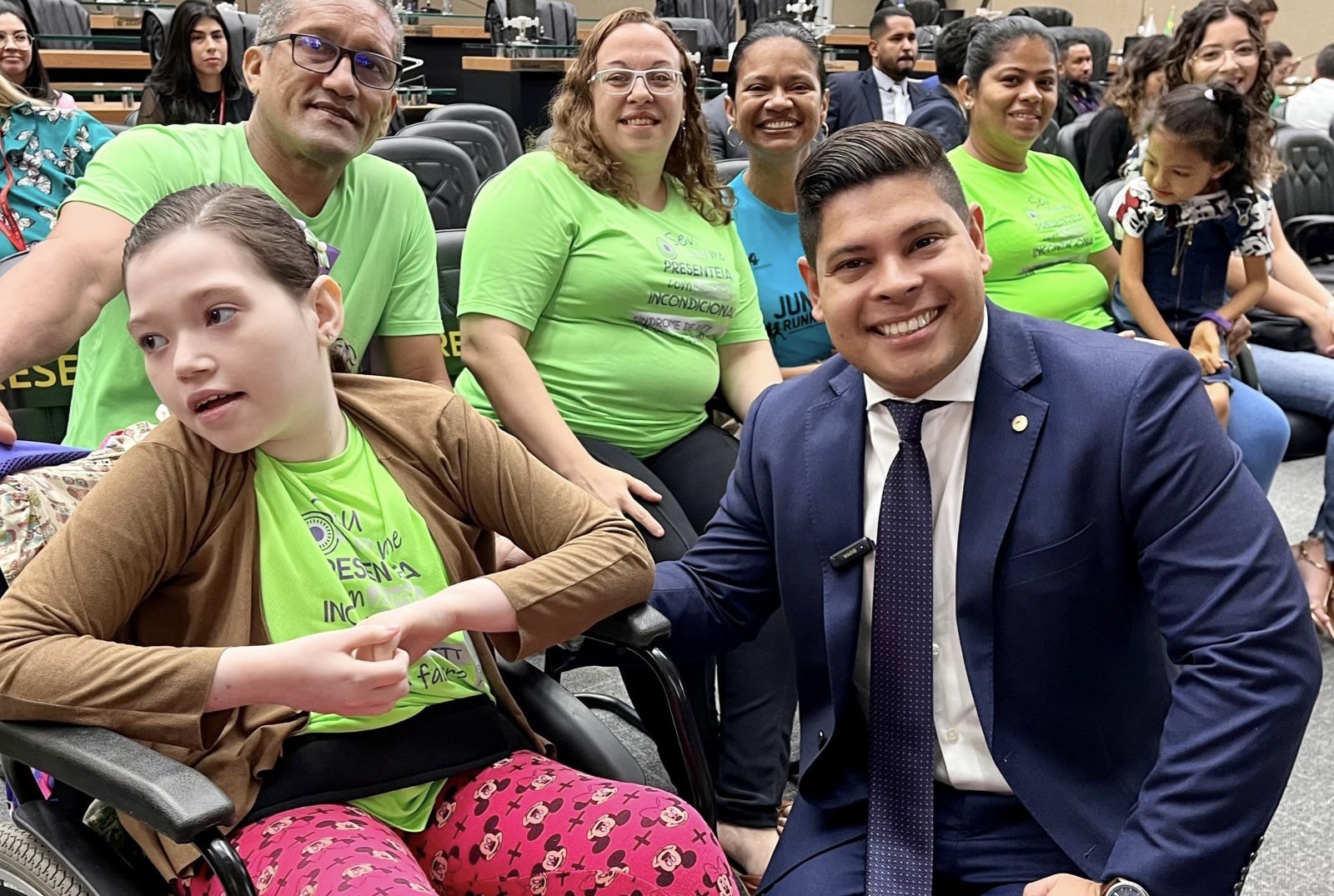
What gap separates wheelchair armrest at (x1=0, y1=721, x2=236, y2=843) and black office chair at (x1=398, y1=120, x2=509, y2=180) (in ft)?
11.1

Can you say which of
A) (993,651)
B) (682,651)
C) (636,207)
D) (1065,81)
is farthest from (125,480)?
(1065,81)

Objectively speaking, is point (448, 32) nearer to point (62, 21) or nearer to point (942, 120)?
point (62, 21)

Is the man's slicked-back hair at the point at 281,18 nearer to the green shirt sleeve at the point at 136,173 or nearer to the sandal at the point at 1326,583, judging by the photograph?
the green shirt sleeve at the point at 136,173

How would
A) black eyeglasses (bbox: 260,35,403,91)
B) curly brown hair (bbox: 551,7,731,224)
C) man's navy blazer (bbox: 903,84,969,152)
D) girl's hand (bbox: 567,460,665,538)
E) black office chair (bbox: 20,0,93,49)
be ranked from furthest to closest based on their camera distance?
1. black office chair (bbox: 20,0,93,49)
2. man's navy blazer (bbox: 903,84,969,152)
3. curly brown hair (bbox: 551,7,731,224)
4. girl's hand (bbox: 567,460,665,538)
5. black eyeglasses (bbox: 260,35,403,91)

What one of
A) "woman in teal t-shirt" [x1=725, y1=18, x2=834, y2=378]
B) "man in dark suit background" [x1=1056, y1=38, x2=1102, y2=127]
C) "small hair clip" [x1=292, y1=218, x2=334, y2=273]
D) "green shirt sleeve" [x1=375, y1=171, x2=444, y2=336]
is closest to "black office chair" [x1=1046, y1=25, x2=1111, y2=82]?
"man in dark suit background" [x1=1056, y1=38, x2=1102, y2=127]

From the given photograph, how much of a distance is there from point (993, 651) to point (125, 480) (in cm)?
85

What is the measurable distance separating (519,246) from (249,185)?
0.50m

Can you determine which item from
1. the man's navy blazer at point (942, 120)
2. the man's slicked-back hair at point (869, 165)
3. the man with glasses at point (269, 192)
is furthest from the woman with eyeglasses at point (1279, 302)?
the man with glasses at point (269, 192)

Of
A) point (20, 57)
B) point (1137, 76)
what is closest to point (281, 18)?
point (20, 57)

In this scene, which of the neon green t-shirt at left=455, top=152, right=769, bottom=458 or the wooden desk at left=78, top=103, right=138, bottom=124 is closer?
the neon green t-shirt at left=455, top=152, right=769, bottom=458

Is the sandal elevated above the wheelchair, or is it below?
below

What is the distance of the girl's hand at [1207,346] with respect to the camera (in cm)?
276

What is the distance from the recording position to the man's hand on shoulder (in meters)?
1.14

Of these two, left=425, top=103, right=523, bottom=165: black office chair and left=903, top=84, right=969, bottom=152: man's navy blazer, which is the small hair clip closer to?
left=903, top=84, right=969, bottom=152: man's navy blazer
